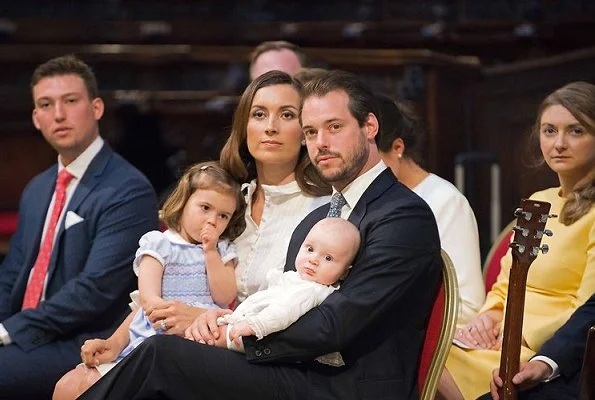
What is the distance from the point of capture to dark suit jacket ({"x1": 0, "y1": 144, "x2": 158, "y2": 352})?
421 centimetres

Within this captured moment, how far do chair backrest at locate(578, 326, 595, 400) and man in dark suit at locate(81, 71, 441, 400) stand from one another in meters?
0.43

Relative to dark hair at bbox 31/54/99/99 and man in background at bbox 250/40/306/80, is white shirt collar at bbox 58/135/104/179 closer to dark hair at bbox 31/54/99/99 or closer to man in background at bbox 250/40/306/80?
dark hair at bbox 31/54/99/99

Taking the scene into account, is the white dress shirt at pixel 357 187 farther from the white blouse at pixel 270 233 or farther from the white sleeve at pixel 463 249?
the white sleeve at pixel 463 249

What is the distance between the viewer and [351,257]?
10.5 feet

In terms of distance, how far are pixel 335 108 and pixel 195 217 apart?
0.63m

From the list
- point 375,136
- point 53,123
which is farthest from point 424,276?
point 53,123

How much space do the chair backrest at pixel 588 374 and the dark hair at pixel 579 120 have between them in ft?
2.09

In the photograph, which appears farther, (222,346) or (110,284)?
(110,284)

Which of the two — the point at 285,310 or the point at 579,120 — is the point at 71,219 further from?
the point at 579,120

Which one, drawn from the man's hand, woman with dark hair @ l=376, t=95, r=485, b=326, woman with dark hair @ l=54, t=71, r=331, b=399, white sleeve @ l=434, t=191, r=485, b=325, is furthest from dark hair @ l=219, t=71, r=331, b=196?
the man's hand

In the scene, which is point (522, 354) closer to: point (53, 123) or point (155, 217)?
point (155, 217)

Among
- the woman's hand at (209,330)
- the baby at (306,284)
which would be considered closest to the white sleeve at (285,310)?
the baby at (306,284)

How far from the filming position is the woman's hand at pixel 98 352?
3.68 meters

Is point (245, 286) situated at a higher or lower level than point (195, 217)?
lower
